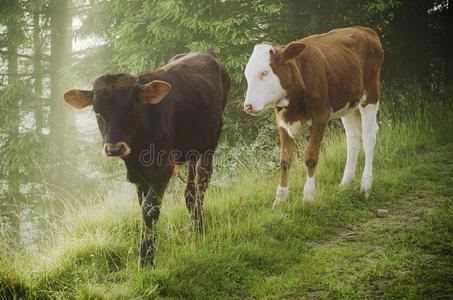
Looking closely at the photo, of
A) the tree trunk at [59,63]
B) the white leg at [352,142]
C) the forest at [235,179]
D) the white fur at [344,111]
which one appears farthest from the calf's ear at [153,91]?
the tree trunk at [59,63]

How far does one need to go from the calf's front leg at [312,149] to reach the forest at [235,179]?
18 centimetres

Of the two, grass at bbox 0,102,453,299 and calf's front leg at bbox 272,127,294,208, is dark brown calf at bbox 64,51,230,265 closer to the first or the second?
grass at bbox 0,102,453,299

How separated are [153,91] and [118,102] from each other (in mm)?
327

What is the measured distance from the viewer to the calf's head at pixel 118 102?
3.14 m

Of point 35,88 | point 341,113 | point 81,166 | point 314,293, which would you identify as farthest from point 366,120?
point 35,88

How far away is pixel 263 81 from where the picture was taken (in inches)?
173

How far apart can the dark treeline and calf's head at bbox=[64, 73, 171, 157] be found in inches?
106

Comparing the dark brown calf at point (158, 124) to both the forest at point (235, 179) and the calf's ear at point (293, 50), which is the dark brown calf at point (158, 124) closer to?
the forest at point (235, 179)

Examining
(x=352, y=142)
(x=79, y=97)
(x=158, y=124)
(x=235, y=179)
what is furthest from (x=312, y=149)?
(x=79, y=97)

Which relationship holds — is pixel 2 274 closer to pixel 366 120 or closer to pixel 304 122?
pixel 304 122

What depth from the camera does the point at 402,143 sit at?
712 centimetres

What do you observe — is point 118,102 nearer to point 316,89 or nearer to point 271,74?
point 271,74

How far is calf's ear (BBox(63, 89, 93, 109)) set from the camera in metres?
3.37

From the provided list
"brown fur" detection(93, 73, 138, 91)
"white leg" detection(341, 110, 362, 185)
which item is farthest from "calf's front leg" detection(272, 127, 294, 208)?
"brown fur" detection(93, 73, 138, 91)
